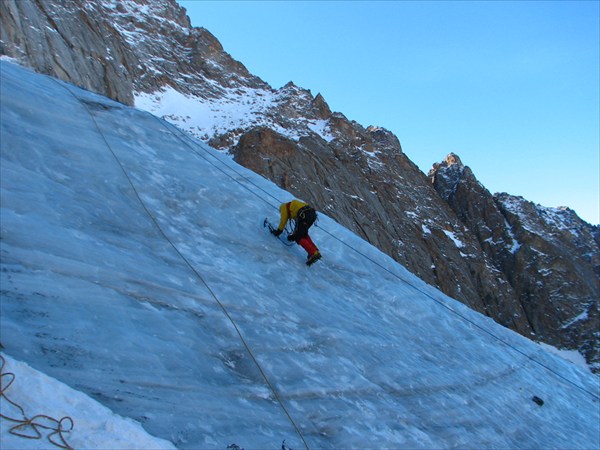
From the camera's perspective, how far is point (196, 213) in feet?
19.6

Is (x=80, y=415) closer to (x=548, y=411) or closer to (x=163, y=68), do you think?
(x=548, y=411)

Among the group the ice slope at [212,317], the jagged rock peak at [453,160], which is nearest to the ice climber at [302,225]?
the ice slope at [212,317]

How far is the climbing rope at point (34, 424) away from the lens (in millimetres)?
2180

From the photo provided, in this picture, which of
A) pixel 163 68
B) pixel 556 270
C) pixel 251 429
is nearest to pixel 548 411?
pixel 251 429

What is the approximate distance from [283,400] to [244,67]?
189 ft

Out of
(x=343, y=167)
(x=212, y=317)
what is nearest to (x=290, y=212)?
(x=212, y=317)

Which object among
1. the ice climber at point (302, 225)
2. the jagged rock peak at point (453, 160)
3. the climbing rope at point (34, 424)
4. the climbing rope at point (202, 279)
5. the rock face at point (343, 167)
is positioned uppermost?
the jagged rock peak at point (453, 160)

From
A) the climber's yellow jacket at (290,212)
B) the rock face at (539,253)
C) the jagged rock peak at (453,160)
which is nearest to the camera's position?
the climber's yellow jacket at (290,212)

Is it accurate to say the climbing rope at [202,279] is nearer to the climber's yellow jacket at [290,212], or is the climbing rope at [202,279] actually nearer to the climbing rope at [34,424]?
the climbing rope at [34,424]

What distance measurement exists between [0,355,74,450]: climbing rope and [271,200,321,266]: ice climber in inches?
169

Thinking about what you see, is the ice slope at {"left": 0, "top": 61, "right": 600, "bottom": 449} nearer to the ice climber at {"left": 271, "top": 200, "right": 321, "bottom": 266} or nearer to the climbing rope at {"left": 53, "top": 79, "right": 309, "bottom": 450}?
the climbing rope at {"left": 53, "top": 79, "right": 309, "bottom": 450}

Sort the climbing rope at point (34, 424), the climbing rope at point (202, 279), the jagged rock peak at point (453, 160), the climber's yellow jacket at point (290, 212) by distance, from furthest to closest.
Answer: the jagged rock peak at point (453, 160) < the climber's yellow jacket at point (290, 212) < the climbing rope at point (202, 279) < the climbing rope at point (34, 424)

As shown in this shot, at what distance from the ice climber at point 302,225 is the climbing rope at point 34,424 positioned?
14.1 ft

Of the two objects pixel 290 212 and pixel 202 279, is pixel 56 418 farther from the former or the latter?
pixel 290 212
